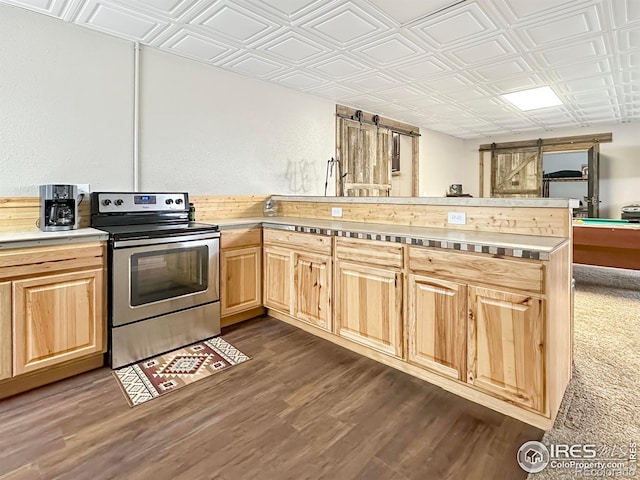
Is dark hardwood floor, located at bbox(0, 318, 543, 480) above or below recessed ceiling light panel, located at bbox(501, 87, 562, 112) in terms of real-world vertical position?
below

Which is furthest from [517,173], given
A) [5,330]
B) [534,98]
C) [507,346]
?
[5,330]

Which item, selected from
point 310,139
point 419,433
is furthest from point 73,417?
point 310,139

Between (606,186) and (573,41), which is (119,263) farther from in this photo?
(606,186)

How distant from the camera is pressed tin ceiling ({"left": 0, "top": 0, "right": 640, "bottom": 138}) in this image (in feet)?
8.62

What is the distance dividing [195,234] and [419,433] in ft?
6.71

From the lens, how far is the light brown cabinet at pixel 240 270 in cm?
311

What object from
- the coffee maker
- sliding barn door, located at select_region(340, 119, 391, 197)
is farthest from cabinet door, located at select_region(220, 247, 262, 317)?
sliding barn door, located at select_region(340, 119, 391, 197)

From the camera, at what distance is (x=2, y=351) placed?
2.03 m

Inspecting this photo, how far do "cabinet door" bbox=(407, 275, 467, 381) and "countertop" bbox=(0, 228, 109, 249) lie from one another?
2060 millimetres

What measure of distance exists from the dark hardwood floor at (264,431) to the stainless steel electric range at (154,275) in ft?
1.15

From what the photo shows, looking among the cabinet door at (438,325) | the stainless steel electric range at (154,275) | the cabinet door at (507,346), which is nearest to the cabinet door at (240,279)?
the stainless steel electric range at (154,275)

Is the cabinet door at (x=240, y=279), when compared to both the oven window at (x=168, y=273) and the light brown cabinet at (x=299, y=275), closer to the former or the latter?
the light brown cabinet at (x=299, y=275)

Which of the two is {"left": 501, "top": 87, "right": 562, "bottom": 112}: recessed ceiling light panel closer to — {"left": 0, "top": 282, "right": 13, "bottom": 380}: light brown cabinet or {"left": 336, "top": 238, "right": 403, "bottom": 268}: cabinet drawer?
{"left": 336, "top": 238, "right": 403, "bottom": 268}: cabinet drawer

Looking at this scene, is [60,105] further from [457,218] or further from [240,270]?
[457,218]
